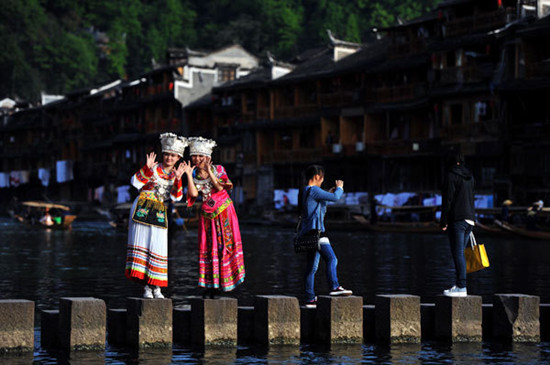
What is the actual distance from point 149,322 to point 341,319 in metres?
2.12

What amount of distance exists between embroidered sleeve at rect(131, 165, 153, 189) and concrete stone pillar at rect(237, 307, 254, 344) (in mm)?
1854

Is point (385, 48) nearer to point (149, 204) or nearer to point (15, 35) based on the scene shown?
point (149, 204)

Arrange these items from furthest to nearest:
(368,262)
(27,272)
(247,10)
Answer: (247,10) → (368,262) → (27,272)

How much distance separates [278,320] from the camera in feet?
39.7

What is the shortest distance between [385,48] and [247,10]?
190ft

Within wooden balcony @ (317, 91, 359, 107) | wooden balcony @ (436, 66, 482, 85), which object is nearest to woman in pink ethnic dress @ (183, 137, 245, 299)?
wooden balcony @ (436, 66, 482, 85)

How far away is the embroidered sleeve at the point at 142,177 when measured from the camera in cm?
1282

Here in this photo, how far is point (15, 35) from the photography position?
120562 millimetres

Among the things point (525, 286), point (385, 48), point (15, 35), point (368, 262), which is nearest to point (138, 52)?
point (15, 35)

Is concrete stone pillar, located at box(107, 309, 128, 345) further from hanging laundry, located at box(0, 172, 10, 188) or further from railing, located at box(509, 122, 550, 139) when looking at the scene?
hanging laundry, located at box(0, 172, 10, 188)

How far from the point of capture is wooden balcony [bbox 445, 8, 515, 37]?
50688mm

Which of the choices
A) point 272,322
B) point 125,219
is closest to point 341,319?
point 272,322

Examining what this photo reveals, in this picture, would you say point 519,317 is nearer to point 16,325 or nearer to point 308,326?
point 308,326

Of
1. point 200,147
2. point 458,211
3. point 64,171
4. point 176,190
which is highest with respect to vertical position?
point 64,171
